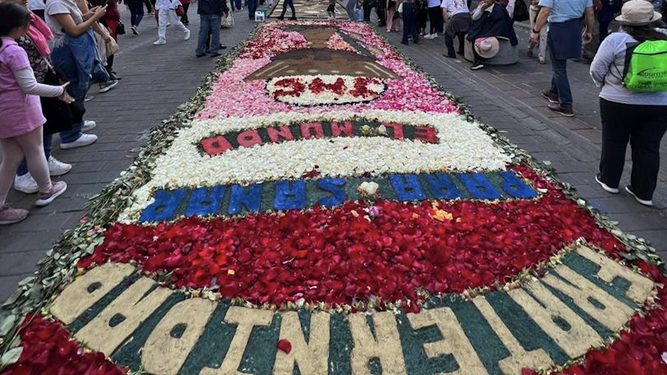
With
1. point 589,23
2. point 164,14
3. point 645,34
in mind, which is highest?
point 164,14

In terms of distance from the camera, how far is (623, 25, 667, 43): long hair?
3549mm

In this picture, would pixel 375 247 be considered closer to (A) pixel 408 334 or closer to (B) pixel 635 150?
(A) pixel 408 334

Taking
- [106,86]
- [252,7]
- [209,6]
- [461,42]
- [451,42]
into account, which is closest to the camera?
[106,86]

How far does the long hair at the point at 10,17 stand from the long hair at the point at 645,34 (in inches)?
186

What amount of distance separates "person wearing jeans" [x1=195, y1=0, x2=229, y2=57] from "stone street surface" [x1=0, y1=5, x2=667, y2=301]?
282 mm

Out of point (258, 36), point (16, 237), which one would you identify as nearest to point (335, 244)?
point (16, 237)

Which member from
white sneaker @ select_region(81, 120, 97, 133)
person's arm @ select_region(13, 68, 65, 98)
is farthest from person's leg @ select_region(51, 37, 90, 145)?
person's arm @ select_region(13, 68, 65, 98)

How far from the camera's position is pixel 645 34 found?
11.8 feet

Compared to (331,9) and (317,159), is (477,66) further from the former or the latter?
(331,9)

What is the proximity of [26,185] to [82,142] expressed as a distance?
1108 millimetres

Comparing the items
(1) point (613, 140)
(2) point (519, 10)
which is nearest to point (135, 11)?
(2) point (519, 10)

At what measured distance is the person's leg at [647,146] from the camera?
357cm

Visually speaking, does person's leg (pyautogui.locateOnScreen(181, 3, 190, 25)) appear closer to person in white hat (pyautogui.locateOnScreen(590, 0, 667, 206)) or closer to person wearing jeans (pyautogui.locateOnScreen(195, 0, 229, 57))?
person wearing jeans (pyautogui.locateOnScreen(195, 0, 229, 57))

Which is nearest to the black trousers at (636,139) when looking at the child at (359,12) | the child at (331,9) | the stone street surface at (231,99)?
the stone street surface at (231,99)
